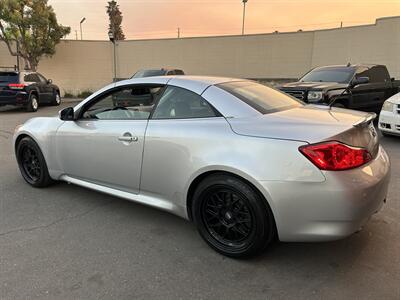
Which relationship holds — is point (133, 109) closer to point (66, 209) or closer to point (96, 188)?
point (96, 188)

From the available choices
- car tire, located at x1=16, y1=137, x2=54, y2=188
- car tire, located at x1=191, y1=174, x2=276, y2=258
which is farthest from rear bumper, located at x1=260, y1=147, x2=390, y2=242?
car tire, located at x1=16, y1=137, x2=54, y2=188

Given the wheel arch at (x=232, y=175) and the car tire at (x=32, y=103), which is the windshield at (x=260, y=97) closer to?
Result: the wheel arch at (x=232, y=175)

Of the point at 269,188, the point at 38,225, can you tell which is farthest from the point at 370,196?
the point at 38,225

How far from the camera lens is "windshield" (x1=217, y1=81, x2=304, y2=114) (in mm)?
3318

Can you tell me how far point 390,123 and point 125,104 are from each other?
6.07 meters

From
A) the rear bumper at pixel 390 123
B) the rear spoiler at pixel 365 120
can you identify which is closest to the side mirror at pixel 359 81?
the rear bumper at pixel 390 123

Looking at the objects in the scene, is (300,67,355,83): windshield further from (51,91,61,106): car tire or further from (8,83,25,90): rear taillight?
(51,91,61,106): car tire

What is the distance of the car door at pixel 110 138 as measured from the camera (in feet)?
11.9

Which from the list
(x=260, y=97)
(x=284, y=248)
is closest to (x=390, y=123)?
(x=260, y=97)

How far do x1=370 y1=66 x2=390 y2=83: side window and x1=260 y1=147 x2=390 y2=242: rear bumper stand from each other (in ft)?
26.8

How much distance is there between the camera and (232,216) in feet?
10.1

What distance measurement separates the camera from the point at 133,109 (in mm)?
3842

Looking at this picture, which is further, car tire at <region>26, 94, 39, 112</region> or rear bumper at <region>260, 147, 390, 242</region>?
car tire at <region>26, 94, 39, 112</region>

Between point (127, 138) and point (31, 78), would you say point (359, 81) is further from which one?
point (31, 78)
